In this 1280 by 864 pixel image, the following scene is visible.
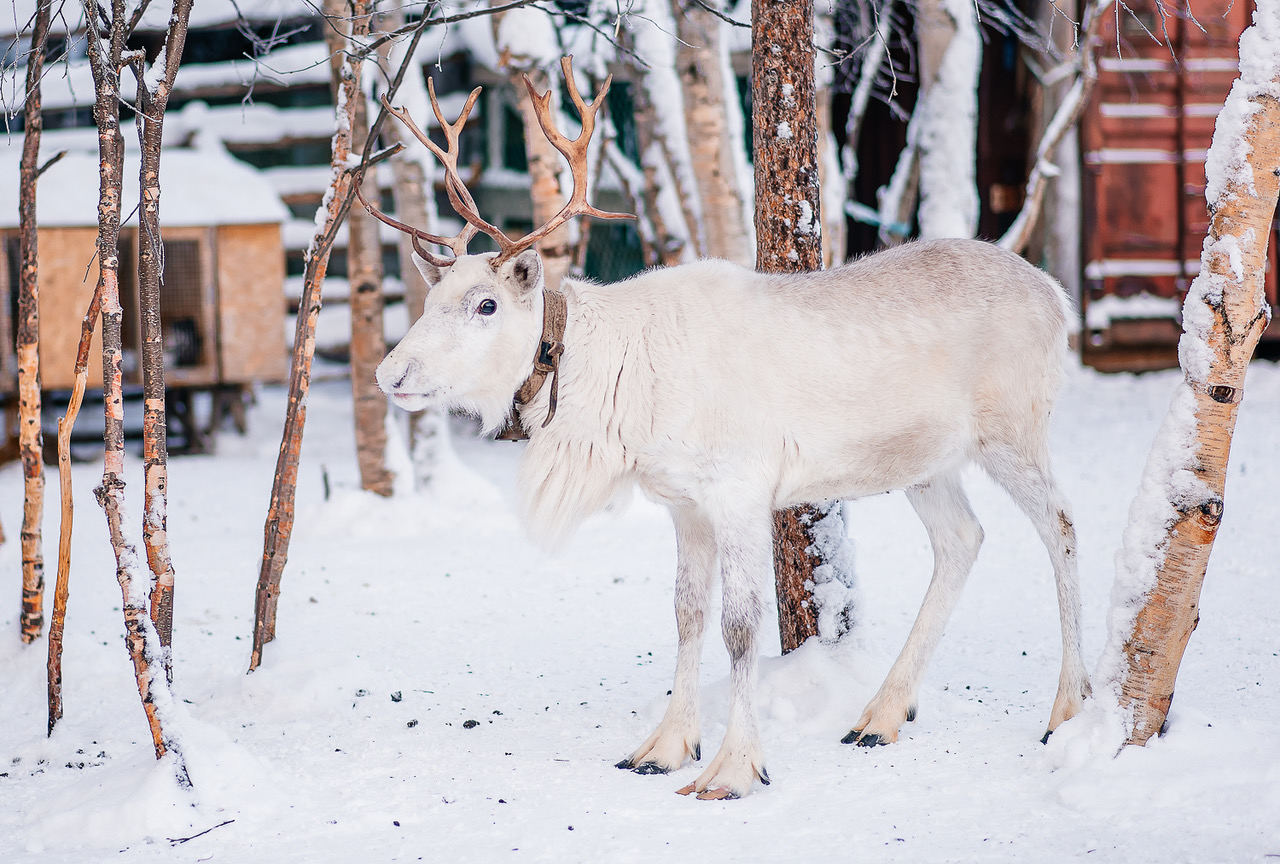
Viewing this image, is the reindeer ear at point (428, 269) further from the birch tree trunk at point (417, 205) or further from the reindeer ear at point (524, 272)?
the birch tree trunk at point (417, 205)

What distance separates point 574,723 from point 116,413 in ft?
5.92

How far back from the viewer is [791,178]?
4.25 m

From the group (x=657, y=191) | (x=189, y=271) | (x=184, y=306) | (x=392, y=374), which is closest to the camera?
(x=392, y=374)

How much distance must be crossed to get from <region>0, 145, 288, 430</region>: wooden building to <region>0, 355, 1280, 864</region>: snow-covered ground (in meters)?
3.71

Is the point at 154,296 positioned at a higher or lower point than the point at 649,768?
higher

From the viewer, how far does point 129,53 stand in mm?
3410

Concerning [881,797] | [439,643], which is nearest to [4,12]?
[439,643]

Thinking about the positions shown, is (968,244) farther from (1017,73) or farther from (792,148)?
(1017,73)

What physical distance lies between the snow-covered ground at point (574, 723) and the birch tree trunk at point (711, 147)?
2.19m

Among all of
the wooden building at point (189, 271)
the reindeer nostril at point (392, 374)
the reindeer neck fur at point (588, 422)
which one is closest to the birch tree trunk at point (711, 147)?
the reindeer neck fur at point (588, 422)

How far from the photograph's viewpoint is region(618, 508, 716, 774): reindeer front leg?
3635mm

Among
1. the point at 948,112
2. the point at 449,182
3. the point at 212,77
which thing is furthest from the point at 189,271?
the point at 449,182

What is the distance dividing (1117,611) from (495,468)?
6.82 meters

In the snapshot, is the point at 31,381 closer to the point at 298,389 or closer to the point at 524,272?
the point at 298,389
